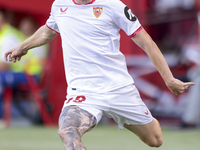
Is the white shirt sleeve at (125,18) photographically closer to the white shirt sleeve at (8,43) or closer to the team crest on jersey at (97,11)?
the team crest on jersey at (97,11)

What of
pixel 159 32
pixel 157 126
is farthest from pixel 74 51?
pixel 159 32

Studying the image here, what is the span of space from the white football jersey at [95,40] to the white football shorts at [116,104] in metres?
0.07

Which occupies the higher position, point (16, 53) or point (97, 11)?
point (97, 11)

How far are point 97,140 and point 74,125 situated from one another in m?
4.33

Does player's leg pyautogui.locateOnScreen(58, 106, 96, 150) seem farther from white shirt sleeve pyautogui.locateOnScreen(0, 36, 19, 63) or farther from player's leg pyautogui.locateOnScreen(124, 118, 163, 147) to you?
white shirt sleeve pyautogui.locateOnScreen(0, 36, 19, 63)

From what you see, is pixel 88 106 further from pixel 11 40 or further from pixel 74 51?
pixel 11 40

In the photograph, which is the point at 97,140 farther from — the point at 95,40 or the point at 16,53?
the point at 95,40

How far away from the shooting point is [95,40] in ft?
14.0

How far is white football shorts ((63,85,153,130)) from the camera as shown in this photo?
4129 mm

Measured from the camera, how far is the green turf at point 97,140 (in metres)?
7.09

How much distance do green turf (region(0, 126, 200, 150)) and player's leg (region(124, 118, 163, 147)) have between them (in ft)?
6.73

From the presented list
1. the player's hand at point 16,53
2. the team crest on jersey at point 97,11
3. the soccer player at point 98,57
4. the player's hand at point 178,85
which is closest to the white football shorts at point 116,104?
the soccer player at point 98,57

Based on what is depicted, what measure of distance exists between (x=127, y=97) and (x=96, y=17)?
33.5 inches

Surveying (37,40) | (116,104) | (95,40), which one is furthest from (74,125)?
(37,40)
